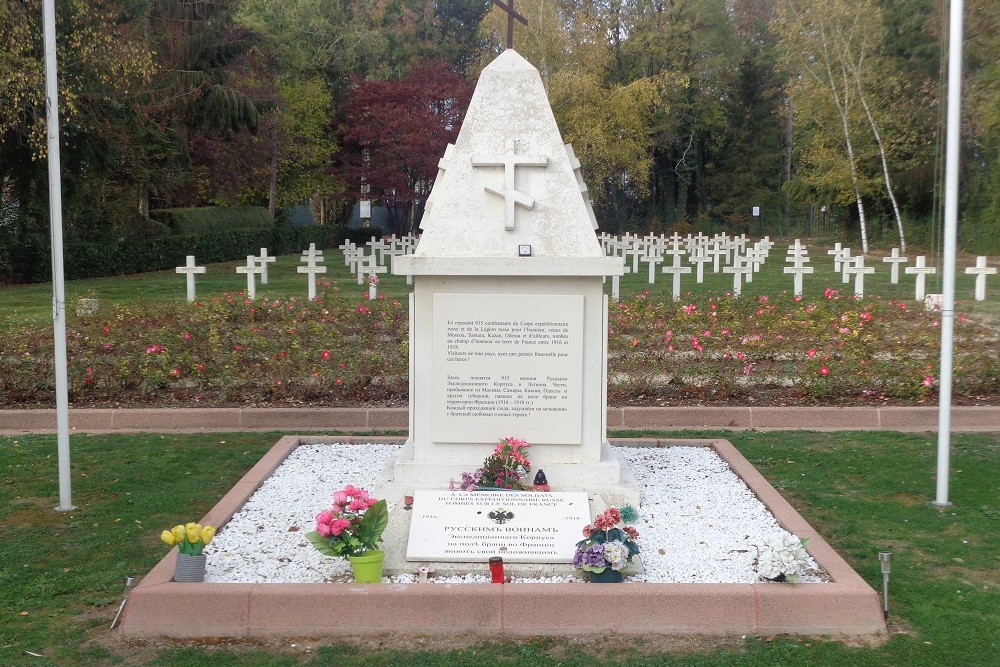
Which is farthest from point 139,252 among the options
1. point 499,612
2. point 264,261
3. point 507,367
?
point 499,612

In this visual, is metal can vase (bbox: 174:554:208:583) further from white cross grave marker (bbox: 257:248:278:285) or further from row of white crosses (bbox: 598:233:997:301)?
white cross grave marker (bbox: 257:248:278:285)

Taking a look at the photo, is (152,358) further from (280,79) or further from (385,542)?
(280,79)

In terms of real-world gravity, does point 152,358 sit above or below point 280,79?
below

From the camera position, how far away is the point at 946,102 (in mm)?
6355

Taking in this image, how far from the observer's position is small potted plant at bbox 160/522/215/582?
482cm

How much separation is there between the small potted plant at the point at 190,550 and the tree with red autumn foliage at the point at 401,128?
3832 cm

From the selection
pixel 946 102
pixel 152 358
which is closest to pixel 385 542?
pixel 946 102

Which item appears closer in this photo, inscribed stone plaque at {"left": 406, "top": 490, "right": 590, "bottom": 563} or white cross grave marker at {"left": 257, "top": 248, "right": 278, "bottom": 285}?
inscribed stone plaque at {"left": 406, "top": 490, "right": 590, "bottom": 563}

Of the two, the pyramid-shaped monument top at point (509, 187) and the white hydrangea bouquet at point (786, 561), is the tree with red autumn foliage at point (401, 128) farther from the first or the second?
the white hydrangea bouquet at point (786, 561)

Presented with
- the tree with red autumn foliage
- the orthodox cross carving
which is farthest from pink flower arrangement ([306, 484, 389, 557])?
the tree with red autumn foliage

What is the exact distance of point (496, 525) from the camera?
5328mm

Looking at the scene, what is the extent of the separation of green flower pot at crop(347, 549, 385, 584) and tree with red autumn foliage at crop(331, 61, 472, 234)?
126ft

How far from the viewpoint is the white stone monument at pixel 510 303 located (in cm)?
588

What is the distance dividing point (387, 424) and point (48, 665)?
4873 millimetres
